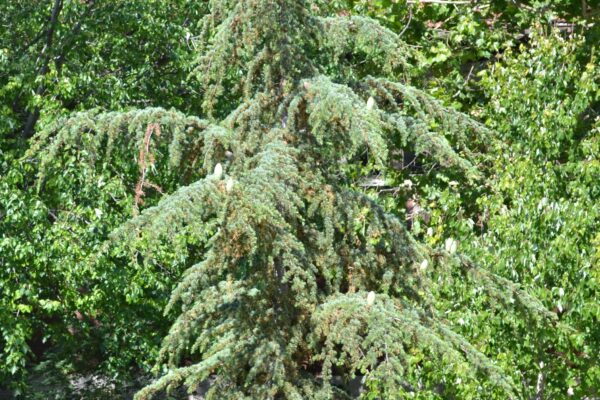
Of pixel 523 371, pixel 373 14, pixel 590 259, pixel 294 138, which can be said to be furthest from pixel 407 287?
pixel 373 14

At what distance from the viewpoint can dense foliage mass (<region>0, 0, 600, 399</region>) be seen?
6.16 metres

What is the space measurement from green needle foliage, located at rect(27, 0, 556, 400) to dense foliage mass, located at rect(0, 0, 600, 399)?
0.02 metres

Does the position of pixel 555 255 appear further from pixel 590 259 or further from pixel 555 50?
pixel 555 50

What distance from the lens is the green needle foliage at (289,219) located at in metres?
5.82

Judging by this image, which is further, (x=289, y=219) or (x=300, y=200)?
(x=289, y=219)

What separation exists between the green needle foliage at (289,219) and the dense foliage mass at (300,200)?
0.02 meters

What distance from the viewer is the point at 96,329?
37.2 ft

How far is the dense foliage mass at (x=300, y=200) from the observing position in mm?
6164

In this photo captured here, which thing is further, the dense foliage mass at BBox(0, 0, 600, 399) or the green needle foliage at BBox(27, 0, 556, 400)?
the dense foliage mass at BBox(0, 0, 600, 399)

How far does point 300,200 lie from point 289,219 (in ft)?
0.63

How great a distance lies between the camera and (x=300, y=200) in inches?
235

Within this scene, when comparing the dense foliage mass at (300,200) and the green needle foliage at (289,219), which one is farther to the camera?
the dense foliage mass at (300,200)

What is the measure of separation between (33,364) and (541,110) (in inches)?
267

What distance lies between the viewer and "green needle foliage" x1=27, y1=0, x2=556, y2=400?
5.82 metres
